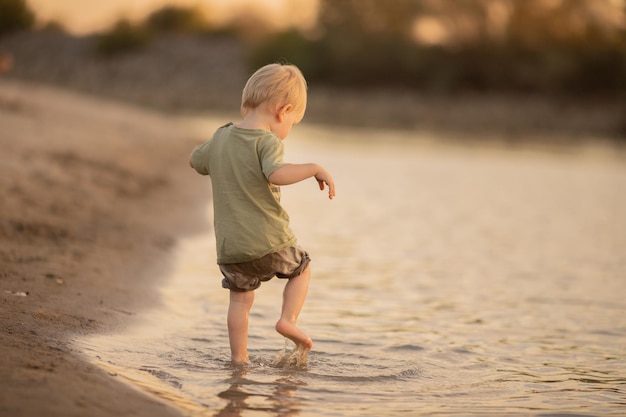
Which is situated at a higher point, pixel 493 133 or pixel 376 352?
pixel 493 133

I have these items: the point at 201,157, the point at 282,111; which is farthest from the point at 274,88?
the point at 201,157

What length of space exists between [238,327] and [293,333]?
0.78 feet

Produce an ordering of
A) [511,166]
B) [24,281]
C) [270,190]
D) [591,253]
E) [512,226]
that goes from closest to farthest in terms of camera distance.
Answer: [270,190] < [24,281] < [591,253] < [512,226] < [511,166]

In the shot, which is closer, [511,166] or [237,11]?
[511,166]

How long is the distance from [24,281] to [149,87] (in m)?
41.2

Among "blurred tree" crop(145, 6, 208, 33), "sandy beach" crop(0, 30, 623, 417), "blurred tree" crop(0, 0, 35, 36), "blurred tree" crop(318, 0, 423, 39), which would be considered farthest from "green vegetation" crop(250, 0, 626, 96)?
"sandy beach" crop(0, 30, 623, 417)

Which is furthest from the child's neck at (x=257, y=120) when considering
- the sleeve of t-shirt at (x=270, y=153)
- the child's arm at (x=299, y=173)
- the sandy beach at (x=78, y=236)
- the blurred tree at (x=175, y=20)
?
the blurred tree at (x=175, y=20)

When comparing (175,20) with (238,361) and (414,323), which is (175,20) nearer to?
(414,323)

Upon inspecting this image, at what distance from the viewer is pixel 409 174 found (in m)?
15.8

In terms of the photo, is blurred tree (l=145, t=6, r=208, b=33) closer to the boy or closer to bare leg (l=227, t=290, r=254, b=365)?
the boy

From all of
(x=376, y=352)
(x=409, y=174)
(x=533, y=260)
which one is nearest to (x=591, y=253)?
(x=533, y=260)

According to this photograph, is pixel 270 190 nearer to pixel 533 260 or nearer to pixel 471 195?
pixel 533 260

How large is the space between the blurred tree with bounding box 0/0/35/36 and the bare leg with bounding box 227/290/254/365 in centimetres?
3503

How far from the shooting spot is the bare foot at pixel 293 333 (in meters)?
4.25
